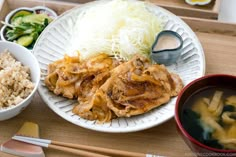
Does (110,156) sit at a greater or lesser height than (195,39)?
lesser

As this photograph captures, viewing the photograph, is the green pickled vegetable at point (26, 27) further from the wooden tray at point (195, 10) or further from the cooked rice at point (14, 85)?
the wooden tray at point (195, 10)

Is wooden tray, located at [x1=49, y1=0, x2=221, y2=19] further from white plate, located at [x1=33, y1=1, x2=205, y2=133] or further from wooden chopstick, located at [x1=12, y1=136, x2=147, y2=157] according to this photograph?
wooden chopstick, located at [x1=12, y1=136, x2=147, y2=157]

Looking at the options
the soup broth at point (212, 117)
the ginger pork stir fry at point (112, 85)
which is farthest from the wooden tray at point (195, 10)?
the soup broth at point (212, 117)

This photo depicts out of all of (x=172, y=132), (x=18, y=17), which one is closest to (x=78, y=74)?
(x=172, y=132)

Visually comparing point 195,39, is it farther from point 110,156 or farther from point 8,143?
point 8,143

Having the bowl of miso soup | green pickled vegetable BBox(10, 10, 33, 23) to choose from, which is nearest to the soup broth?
the bowl of miso soup

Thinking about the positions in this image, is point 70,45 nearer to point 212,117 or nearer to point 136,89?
point 136,89
